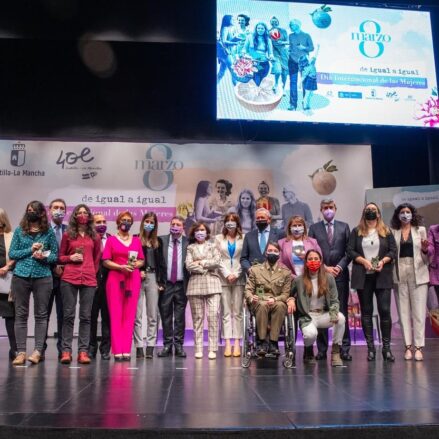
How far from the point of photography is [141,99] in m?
7.36

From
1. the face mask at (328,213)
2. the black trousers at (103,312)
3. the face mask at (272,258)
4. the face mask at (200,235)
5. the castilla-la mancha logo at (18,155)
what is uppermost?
the castilla-la mancha logo at (18,155)

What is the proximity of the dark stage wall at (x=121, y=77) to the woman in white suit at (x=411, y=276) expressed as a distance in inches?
126

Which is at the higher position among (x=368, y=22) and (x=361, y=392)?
(x=368, y=22)

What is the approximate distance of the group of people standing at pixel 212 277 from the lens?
164 inches

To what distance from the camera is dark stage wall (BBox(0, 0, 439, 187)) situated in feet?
23.1

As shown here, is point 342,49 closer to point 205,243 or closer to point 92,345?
point 205,243

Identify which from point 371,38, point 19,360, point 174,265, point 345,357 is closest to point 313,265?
point 345,357

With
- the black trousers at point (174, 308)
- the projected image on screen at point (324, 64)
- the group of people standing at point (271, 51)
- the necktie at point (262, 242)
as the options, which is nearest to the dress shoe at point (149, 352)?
the black trousers at point (174, 308)

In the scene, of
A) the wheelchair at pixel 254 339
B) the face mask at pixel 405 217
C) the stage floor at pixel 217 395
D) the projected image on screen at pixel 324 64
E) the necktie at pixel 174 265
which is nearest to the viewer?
the stage floor at pixel 217 395

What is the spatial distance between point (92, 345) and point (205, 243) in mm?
1394

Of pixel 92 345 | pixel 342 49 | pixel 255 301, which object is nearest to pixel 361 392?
pixel 255 301

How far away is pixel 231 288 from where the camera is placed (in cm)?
484

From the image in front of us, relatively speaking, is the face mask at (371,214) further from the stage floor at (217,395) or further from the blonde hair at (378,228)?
the stage floor at (217,395)

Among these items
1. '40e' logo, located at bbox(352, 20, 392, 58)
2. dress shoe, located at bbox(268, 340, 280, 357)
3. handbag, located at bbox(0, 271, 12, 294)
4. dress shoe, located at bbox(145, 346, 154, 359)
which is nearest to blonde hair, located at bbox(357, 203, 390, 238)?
dress shoe, located at bbox(268, 340, 280, 357)
